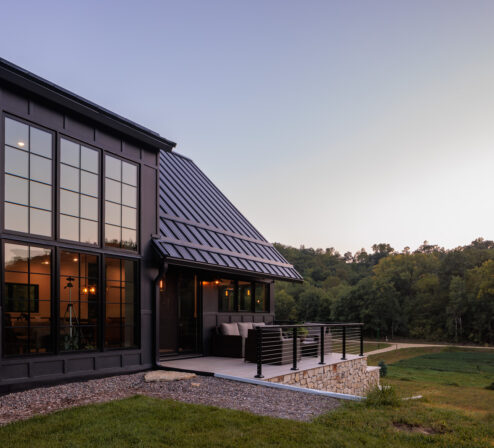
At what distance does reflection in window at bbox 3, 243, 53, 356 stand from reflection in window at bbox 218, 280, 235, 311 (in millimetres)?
5851

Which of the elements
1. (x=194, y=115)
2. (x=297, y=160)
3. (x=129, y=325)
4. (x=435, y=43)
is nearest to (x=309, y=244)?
(x=297, y=160)

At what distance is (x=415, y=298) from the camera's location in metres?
57.2

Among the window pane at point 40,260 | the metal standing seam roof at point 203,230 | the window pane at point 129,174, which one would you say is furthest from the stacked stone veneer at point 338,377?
the window pane at point 129,174

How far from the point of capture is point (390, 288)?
184ft

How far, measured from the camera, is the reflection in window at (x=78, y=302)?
7.98 meters

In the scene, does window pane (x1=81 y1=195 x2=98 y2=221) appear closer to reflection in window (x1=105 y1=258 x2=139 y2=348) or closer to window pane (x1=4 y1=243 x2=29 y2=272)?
reflection in window (x1=105 y1=258 x2=139 y2=348)

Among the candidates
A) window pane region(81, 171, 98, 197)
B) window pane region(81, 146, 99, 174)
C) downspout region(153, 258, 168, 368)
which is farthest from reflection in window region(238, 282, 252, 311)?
window pane region(81, 146, 99, 174)

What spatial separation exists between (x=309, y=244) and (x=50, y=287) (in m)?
87.5

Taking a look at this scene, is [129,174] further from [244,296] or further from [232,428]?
[232,428]

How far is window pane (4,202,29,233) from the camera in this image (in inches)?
283

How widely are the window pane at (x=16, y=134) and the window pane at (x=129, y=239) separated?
8.65ft

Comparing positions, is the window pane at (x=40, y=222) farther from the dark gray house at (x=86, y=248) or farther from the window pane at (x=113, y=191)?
the window pane at (x=113, y=191)

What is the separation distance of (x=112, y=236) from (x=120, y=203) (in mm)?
730

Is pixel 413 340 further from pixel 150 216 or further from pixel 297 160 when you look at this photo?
pixel 150 216
